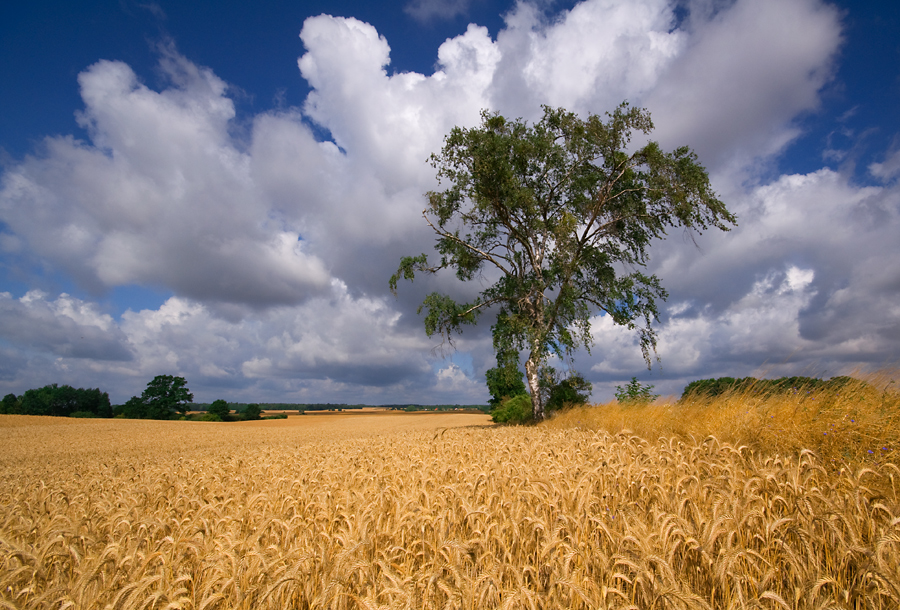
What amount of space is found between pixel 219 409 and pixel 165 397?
10.2 meters

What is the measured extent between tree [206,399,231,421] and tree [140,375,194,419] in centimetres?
499

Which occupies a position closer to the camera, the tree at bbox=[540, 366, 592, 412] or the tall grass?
the tall grass

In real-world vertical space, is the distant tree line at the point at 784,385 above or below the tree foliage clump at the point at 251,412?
above

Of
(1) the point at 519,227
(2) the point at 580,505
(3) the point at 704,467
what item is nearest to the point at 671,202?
(1) the point at 519,227

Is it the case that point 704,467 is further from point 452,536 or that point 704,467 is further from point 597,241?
point 597,241

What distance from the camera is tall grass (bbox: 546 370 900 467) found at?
6.05 metres

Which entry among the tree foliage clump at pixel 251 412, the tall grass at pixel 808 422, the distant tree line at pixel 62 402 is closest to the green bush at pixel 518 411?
the tall grass at pixel 808 422

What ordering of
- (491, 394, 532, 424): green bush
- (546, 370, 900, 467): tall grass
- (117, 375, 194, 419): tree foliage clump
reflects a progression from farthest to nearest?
(117, 375, 194, 419): tree foliage clump → (491, 394, 532, 424): green bush → (546, 370, 900, 467): tall grass

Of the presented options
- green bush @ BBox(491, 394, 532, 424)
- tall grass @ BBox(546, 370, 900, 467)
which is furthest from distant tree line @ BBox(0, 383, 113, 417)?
tall grass @ BBox(546, 370, 900, 467)

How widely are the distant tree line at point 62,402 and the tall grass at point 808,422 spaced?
105 meters

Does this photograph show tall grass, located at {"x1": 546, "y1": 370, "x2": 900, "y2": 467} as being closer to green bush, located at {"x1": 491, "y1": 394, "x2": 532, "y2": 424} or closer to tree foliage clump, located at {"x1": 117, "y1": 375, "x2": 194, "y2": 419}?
green bush, located at {"x1": 491, "y1": 394, "x2": 532, "y2": 424}

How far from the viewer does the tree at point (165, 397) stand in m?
72.9

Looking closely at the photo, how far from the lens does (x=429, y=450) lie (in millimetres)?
9312

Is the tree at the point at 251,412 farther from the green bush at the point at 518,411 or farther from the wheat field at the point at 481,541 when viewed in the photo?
the wheat field at the point at 481,541
